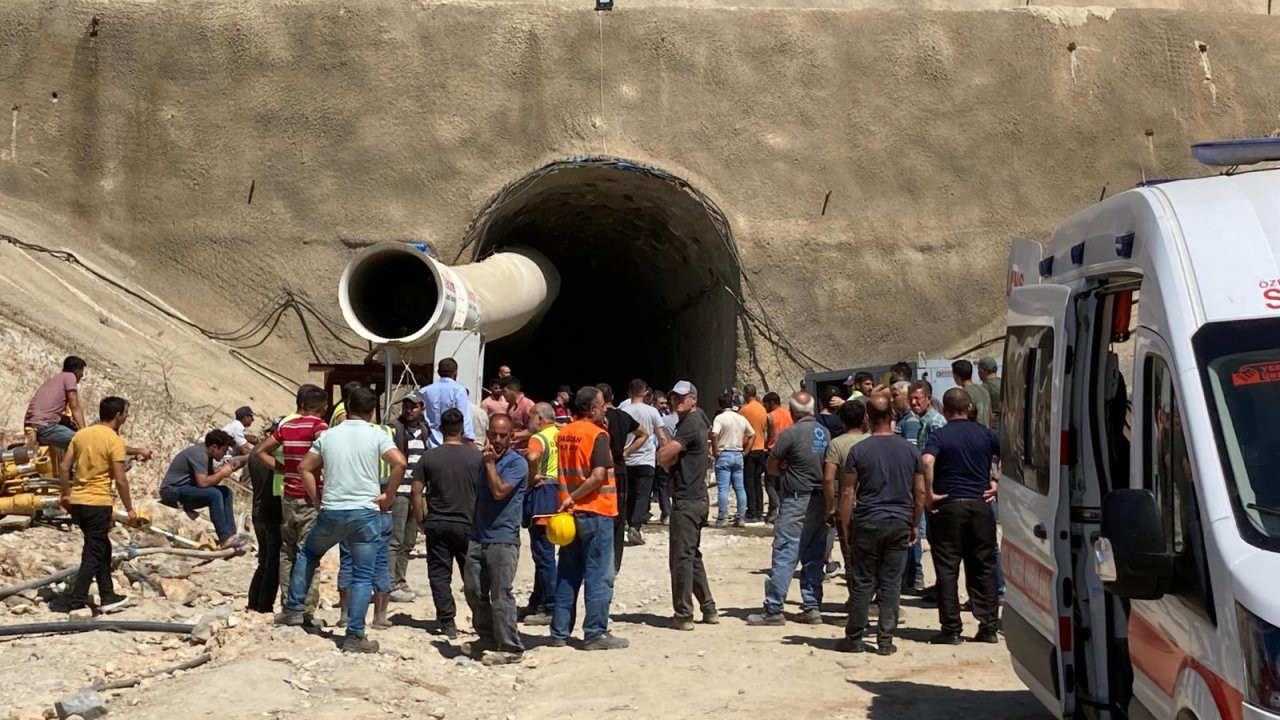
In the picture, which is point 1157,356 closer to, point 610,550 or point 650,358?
point 610,550

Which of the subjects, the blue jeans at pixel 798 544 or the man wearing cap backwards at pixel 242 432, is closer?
the blue jeans at pixel 798 544

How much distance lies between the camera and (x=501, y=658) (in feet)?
28.4

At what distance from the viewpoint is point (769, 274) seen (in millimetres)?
21281

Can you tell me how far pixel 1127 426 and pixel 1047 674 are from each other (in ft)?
3.82

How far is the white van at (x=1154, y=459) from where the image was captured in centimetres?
421

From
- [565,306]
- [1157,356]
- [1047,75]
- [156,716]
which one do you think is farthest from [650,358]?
[1157,356]

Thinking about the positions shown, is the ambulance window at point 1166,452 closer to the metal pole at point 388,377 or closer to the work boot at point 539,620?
the work boot at point 539,620

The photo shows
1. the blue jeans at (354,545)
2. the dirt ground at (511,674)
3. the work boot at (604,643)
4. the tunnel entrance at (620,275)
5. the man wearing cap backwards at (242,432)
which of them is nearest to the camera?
the dirt ground at (511,674)

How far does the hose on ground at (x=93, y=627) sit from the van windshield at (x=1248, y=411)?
22.2ft

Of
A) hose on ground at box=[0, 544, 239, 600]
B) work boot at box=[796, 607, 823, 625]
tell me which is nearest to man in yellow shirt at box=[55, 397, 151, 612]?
hose on ground at box=[0, 544, 239, 600]

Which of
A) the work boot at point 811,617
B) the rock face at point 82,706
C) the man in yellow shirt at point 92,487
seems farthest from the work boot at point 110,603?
the work boot at point 811,617

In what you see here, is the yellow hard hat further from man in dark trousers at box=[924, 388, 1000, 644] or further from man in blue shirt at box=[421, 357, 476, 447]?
man in blue shirt at box=[421, 357, 476, 447]

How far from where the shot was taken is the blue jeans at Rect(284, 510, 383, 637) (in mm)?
8398

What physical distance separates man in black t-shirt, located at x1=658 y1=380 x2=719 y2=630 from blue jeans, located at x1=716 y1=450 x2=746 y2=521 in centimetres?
481
